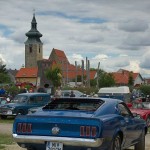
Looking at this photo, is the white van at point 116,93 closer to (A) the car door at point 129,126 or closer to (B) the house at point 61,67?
(A) the car door at point 129,126

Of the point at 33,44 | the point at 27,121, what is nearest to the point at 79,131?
the point at 27,121

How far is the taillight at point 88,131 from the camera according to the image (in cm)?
836

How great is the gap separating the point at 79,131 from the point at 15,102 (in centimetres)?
1651

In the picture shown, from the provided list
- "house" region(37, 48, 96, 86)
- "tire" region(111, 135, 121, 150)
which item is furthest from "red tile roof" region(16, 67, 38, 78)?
"tire" region(111, 135, 121, 150)

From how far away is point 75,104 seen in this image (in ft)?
32.2

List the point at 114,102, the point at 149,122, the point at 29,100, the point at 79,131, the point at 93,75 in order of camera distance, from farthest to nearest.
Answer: the point at 93,75 < the point at 29,100 < the point at 149,122 < the point at 114,102 < the point at 79,131

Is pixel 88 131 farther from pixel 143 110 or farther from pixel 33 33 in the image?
pixel 33 33

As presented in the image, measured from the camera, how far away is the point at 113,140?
29.5 feet

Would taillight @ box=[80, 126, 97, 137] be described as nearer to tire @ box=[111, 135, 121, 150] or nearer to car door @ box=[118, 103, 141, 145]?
tire @ box=[111, 135, 121, 150]

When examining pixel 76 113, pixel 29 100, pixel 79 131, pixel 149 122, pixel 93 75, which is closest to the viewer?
pixel 79 131

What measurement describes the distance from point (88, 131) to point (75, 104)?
1.51m

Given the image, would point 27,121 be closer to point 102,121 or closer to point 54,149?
point 54,149

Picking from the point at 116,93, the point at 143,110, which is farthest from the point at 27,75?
the point at 143,110

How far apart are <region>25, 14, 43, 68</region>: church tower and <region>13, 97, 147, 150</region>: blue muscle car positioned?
581 ft
